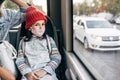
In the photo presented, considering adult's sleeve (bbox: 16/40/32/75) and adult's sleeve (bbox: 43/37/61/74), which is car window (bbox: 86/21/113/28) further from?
adult's sleeve (bbox: 16/40/32/75)

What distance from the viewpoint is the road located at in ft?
5.40

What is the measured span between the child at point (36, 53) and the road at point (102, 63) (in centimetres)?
26

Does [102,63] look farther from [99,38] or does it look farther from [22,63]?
[22,63]

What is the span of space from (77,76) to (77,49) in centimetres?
50

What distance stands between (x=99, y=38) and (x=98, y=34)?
3 cm

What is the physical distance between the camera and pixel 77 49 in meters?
2.62

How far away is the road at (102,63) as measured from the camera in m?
1.65

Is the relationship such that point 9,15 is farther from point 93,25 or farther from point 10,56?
point 93,25

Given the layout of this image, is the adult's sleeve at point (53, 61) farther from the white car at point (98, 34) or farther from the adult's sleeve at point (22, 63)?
the white car at point (98, 34)

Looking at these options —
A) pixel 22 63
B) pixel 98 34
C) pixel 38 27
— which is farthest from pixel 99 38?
pixel 22 63

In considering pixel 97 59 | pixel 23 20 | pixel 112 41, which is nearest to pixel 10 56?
pixel 23 20

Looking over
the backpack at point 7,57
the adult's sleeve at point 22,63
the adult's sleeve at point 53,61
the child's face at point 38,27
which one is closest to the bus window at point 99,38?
the adult's sleeve at point 53,61

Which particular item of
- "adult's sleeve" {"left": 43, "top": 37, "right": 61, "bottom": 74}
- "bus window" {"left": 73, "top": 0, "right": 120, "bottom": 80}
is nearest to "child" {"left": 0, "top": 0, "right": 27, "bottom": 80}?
"adult's sleeve" {"left": 43, "top": 37, "right": 61, "bottom": 74}

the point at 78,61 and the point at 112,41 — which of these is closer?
the point at 112,41
